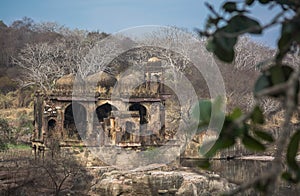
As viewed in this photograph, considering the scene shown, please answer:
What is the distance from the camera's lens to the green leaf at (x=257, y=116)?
0.57m

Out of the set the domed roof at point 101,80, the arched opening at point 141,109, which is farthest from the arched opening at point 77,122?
the arched opening at point 141,109

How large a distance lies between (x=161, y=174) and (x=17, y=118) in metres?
10.7

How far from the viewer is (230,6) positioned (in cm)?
76

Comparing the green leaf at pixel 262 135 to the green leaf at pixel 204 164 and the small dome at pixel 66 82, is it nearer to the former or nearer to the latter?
the green leaf at pixel 204 164

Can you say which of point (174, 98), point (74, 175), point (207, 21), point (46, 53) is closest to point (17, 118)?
point (46, 53)

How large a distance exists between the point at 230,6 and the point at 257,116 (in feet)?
0.79

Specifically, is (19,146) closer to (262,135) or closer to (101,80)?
(101,80)

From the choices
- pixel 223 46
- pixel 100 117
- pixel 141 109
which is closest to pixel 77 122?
pixel 100 117

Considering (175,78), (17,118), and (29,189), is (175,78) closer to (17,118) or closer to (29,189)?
(17,118)

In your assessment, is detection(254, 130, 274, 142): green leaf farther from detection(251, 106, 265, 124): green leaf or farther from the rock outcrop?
the rock outcrop

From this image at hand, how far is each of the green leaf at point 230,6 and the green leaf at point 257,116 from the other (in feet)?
0.74

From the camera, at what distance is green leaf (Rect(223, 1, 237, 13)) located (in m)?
0.75

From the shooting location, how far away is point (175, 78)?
67.2 ft

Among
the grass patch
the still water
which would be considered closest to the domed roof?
the grass patch
